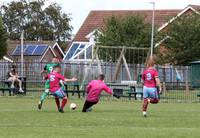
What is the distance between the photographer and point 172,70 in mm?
48719

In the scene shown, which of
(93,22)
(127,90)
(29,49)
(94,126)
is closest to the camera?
(94,126)

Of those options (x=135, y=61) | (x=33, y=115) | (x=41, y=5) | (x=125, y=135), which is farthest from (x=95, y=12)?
(x=125, y=135)

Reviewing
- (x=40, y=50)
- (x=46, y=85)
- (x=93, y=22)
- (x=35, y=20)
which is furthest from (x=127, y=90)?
(x=35, y=20)

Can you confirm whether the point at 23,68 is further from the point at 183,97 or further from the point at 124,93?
the point at 183,97

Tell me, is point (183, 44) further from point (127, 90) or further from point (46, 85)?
point (46, 85)

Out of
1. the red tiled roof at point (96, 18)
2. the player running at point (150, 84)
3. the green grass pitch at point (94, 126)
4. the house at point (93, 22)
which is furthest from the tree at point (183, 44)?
the green grass pitch at point (94, 126)

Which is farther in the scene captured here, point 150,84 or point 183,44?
point 183,44

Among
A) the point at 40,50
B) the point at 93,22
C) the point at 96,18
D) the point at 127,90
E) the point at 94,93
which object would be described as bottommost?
the point at 94,93

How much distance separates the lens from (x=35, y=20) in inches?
4146

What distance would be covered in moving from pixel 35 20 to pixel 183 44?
158ft

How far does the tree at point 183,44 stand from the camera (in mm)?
59906

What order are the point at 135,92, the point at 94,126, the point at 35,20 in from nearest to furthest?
the point at 94,126 → the point at 135,92 → the point at 35,20

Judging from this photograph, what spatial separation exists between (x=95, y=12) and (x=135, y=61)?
40.7 metres

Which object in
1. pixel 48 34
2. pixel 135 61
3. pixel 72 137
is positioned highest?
pixel 48 34
